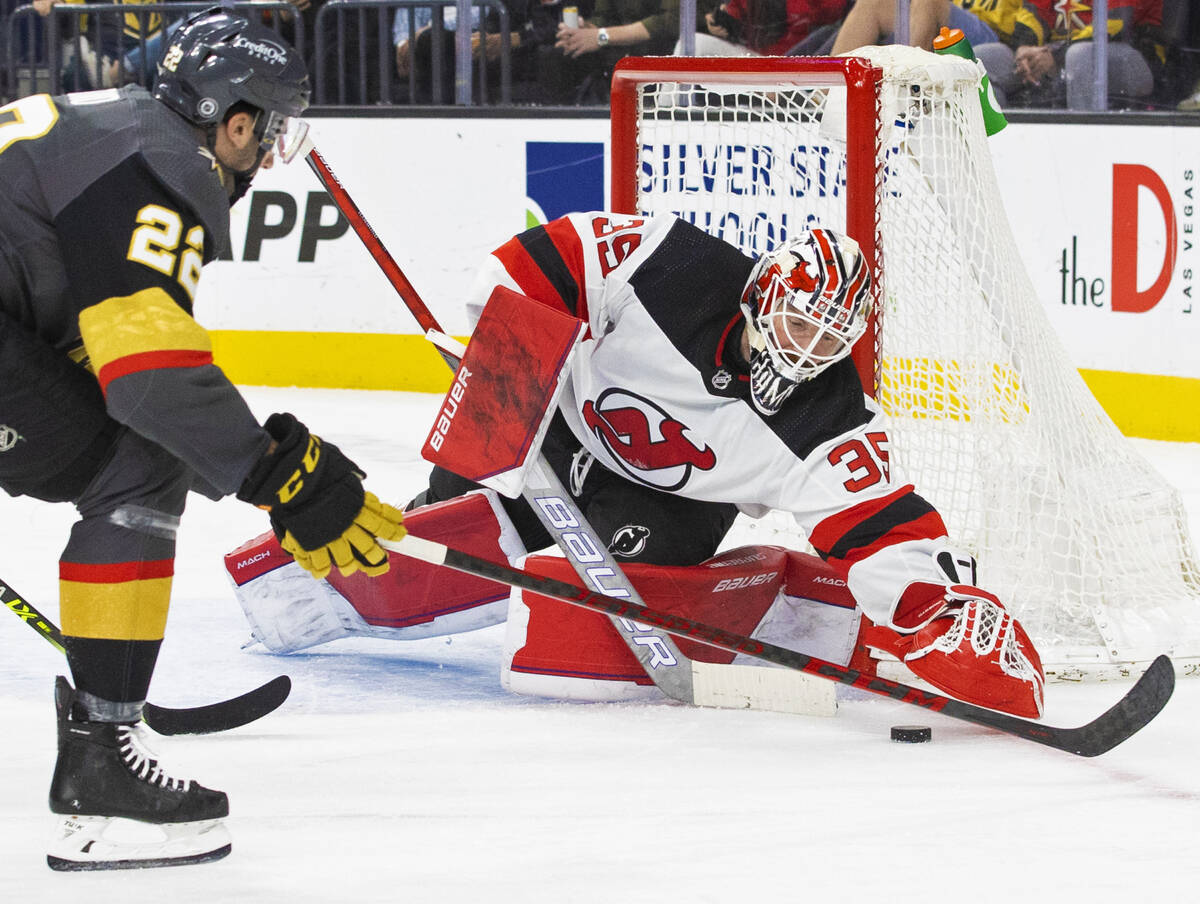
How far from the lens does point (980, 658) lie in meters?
2.43

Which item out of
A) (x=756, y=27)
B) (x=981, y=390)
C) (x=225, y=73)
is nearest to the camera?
(x=225, y=73)

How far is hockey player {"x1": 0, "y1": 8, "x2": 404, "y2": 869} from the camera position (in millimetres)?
1796

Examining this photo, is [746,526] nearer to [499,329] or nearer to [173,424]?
[499,329]

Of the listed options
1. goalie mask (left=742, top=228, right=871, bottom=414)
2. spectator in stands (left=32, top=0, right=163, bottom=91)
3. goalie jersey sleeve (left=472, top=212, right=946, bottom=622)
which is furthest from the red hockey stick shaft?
spectator in stands (left=32, top=0, right=163, bottom=91)

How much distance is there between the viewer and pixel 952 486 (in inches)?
117

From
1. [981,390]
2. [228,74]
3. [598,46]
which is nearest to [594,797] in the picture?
[228,74]

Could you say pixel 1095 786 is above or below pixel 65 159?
below

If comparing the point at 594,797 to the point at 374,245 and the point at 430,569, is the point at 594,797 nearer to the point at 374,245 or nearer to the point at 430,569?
the point at 430,569

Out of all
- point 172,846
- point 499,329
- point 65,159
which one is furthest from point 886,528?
point 65,159

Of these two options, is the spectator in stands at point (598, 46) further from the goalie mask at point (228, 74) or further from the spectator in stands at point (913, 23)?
the goalie mask at point (228, 74)

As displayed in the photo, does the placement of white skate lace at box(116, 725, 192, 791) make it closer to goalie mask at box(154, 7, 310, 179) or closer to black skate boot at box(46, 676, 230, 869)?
black skate boot at box(46, 676, 230, 869)

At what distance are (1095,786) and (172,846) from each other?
119 centimetres

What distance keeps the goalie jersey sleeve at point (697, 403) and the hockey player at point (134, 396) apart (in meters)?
0.80

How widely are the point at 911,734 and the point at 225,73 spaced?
4.34 feet
